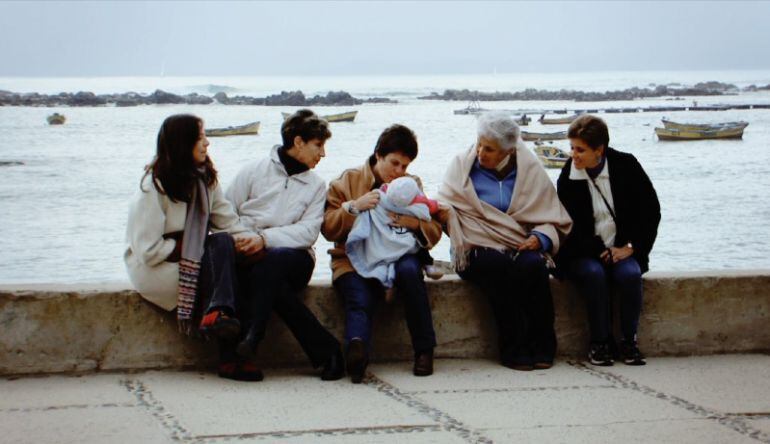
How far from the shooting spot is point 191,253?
4285mm

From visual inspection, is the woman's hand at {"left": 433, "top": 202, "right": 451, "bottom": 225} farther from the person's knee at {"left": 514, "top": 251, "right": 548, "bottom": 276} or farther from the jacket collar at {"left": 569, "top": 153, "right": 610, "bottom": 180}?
the jacket collar at {"left": 569, "top": 153, "right": 610, "bottom": 180}

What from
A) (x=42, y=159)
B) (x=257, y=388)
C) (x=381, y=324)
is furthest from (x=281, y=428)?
(x=42, y=159)

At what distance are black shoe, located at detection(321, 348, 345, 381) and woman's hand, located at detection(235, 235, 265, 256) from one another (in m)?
0.53

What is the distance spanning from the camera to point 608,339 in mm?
Result: 4684

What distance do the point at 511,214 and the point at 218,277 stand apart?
1.38m

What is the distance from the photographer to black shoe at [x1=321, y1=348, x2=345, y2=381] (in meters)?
4.38

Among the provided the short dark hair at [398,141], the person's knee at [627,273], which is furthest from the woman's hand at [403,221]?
the person's knee at [627,273]

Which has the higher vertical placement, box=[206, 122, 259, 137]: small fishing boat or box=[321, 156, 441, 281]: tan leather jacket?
box=[321, 156, 441, 281]: tan leather jacket

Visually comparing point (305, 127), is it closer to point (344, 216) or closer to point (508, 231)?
point (344, 216)

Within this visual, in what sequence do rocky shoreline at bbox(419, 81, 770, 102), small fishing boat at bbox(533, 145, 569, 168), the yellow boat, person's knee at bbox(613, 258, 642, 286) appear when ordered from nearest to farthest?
person's knee at bbox(613, 258, 642, 286)
small fishing boat at bbox(533, 145, 569, 168)
the yellow boat
rocky shoreline at bbox(419, 81, 770, 102)

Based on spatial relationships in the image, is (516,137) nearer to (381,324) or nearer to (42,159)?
(381,324)

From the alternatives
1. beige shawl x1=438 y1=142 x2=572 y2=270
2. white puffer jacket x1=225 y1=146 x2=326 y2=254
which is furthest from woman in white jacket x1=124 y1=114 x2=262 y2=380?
beige shawl x1=438 y1=142 x2=572 y2=270

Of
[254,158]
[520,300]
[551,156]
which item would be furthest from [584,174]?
[254,158]

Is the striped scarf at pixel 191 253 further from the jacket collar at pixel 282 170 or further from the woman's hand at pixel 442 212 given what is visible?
the woman's hand at pixel 442 212
